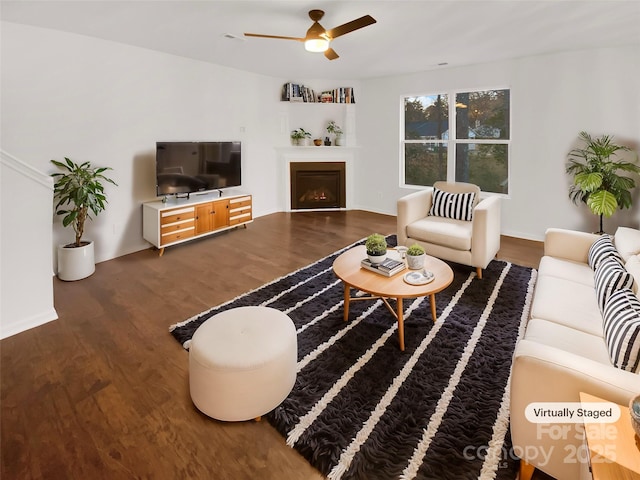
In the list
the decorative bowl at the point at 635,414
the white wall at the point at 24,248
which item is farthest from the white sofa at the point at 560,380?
the white wall at the point at 24,248

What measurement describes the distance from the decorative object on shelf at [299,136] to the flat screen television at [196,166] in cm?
143

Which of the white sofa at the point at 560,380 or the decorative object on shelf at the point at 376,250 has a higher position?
the decorative object on shelf at the point at 376,250

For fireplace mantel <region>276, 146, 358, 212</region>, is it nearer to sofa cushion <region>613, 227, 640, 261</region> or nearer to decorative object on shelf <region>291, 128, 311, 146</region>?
decorative object on shelf <region>291, 128, 311, 146</region>

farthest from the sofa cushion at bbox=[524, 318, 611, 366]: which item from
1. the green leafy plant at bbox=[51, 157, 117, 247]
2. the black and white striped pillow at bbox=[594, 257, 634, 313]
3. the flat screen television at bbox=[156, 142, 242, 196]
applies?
the flat screen television at bbox=[156, 142, 242, 196]

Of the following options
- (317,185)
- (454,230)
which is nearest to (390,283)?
(454,230)


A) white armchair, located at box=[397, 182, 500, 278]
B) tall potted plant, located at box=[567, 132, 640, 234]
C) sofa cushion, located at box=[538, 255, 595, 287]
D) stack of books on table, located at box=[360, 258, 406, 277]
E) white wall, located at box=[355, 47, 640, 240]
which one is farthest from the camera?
white wall, located at box=[355, 47, 640, 240]

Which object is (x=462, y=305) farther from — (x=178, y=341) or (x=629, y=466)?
(x=178, y=341)

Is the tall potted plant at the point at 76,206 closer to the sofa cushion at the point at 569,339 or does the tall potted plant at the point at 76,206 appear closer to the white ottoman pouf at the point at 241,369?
the white ottoman pouf at the point at 241,369

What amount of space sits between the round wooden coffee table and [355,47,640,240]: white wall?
2854 millimetres

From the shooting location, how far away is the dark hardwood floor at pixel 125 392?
5.24 feet

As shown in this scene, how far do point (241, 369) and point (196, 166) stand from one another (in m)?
3.74

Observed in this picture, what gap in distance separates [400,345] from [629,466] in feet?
4.75

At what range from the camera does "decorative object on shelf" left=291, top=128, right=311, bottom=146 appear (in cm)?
648

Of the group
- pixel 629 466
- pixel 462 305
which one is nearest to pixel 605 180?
pixel 462 305
